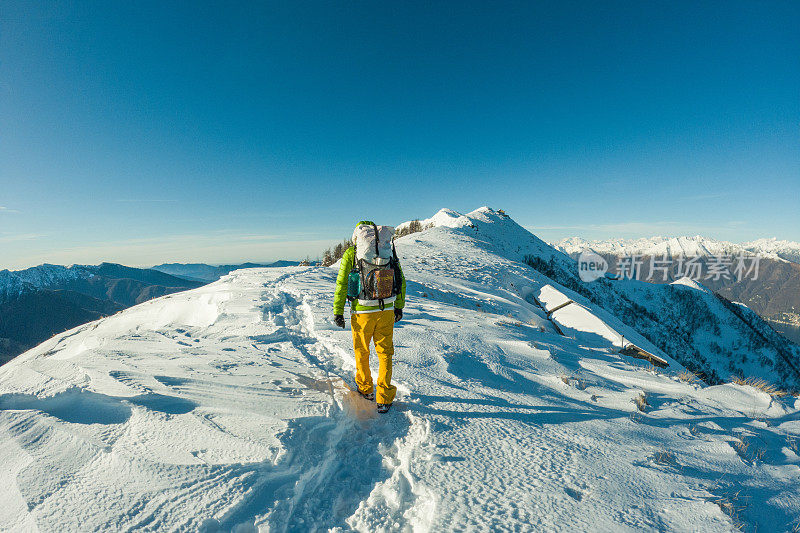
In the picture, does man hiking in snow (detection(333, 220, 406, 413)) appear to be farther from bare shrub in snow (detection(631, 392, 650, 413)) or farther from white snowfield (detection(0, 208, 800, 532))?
bare shrub in snow (detection(631, 392, 650, 413))

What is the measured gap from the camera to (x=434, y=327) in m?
7.45

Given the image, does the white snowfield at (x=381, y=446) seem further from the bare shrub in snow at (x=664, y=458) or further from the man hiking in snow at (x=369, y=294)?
the man hiking in snow at (x=369, y=294)

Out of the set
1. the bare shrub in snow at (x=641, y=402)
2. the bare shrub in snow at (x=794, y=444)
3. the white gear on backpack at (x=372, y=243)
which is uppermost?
the white gear on backpack at (x=372, y=243)

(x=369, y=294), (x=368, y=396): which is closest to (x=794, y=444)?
(x=368, y=396)

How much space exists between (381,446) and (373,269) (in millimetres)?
2163

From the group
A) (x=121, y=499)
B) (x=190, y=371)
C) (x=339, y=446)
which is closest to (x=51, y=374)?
(x=190, y=371)

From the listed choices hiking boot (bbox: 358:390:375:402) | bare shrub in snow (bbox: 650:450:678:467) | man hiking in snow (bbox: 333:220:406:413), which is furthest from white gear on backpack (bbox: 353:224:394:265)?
bare shrub in snow (bbox: 650:450:678:467)

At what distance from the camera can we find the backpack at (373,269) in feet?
13.8

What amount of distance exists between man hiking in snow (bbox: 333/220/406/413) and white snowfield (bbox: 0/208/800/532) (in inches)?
23.6

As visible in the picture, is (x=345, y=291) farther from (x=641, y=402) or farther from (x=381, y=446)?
(x=641, y=402)

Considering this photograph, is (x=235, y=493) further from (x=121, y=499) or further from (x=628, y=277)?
(x=628, y=277)

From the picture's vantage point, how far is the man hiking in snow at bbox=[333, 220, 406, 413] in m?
4.22

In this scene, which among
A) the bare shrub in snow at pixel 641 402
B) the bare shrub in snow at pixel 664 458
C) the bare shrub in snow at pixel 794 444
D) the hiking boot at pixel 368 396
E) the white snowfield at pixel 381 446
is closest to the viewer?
the white snowfield at pixel 381 446

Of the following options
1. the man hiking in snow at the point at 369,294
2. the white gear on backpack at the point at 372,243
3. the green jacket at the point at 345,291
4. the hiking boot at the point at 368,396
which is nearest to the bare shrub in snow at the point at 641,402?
the man hiking in snow at the point at 369,294
